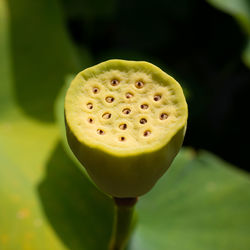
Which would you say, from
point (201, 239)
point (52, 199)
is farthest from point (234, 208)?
point (52, 199)

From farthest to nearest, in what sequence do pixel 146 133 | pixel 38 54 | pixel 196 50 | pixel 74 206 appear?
pixel 196 50 → pixel 38 54 → pixel 74 206 → pixel 146 133

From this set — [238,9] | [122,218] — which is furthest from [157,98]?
[238,9]

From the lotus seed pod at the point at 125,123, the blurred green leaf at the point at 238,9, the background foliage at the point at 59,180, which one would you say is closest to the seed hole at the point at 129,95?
the lotus seed pod at the point at 125,123

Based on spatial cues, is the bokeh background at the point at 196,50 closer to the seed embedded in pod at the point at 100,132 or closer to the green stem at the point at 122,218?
the green stem at the point at 122,218

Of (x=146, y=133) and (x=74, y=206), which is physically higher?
(x=146, y=133)

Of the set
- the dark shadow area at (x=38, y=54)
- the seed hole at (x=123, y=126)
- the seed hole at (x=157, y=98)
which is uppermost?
the seed hole at (x=157, y=98)

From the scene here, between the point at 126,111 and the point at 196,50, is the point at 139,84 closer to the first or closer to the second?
the point at 126,111

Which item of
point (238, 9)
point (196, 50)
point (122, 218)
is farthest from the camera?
point (196, 50)

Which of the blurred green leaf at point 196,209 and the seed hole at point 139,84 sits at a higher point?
the seed hole at point 139,84
